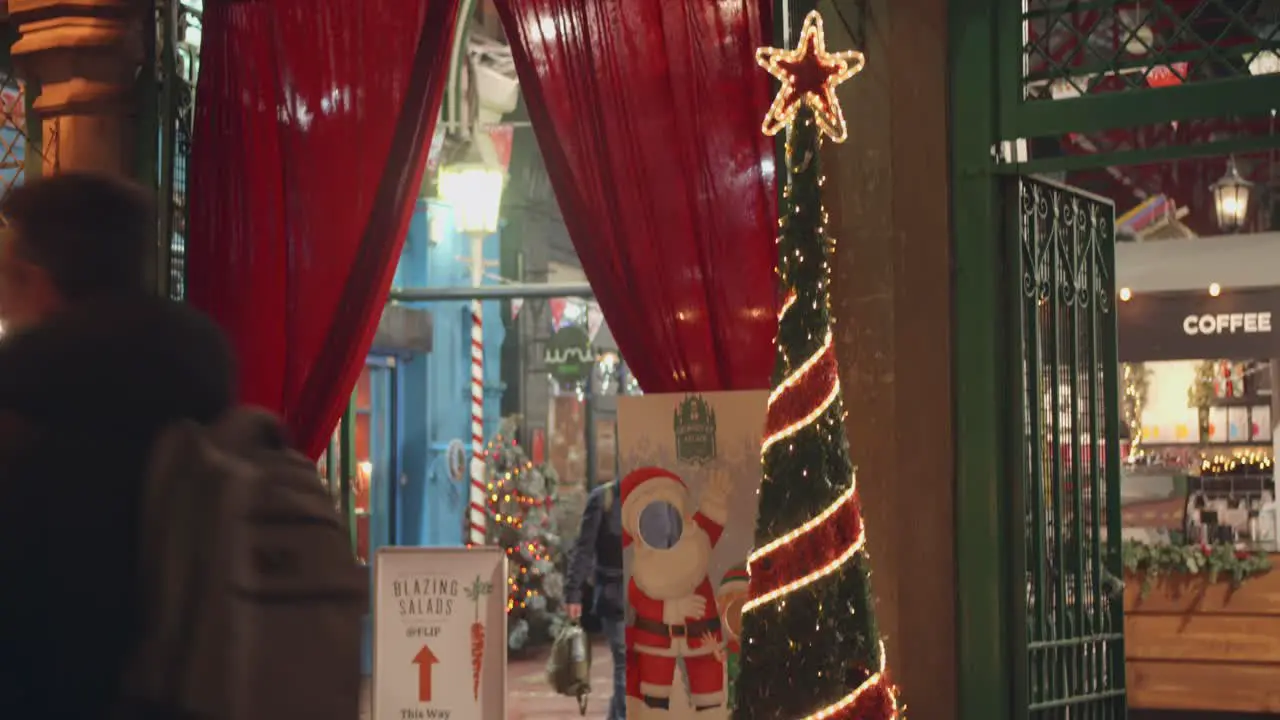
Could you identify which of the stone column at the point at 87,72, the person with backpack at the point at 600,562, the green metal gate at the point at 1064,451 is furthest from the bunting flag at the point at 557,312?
the green metal gate at the point at 1064,451

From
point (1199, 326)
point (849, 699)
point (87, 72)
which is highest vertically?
point (87, 72)

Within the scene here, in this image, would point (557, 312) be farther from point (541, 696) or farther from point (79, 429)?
point (79, 429)

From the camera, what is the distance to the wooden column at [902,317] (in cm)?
581

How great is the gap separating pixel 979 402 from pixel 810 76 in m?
1.30

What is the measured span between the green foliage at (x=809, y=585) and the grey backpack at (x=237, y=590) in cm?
308

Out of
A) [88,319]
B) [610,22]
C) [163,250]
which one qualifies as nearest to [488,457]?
[163,250]

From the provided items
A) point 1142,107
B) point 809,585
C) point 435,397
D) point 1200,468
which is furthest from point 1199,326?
point 435,397

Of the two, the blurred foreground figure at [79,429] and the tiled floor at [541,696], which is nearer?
the blurred foreground figure at [79,429]

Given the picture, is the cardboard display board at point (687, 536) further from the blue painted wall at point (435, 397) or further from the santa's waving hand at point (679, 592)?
the blue painted wall at point (435, 397)

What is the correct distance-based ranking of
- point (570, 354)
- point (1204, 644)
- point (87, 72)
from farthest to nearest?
point (570, 354)
point (1204, 644)
point (87, 72)

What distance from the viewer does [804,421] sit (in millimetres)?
5164

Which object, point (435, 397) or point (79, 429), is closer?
Answer: point (79, 429)

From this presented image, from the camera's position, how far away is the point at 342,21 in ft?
23.1

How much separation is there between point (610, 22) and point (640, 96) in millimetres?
341
